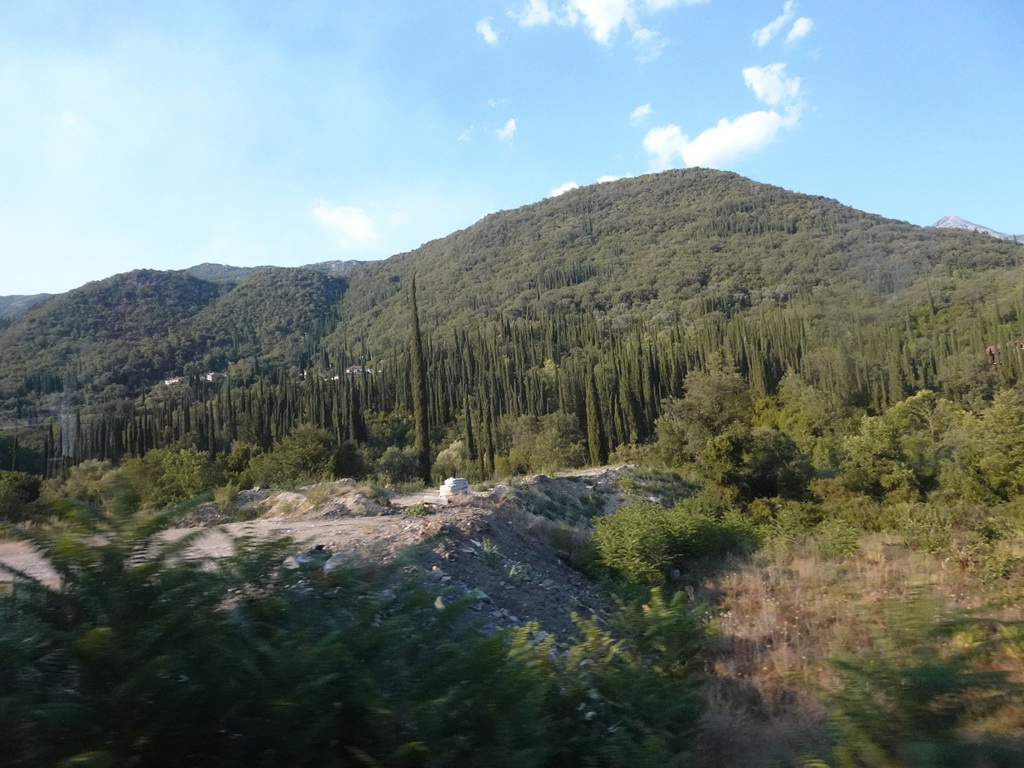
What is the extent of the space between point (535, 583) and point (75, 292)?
343 feet

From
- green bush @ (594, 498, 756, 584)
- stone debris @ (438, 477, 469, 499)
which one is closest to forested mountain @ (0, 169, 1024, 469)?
stone debris @ (438, 477, 469, 499)

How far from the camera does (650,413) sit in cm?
4788

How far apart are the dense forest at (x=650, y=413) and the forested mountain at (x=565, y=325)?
47 cm

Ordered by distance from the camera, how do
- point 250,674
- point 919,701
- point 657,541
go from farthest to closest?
point 657,541 < point 919,701 < point 250,674

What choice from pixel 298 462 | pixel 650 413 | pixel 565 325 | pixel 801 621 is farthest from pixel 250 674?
pixel 565 325

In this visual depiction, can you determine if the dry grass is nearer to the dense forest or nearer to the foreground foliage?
the dense forest

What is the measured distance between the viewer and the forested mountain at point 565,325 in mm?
49438

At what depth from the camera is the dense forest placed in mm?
3109

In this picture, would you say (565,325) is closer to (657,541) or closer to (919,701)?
(657,541)

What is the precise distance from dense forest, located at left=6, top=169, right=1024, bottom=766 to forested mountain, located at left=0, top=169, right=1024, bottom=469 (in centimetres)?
47

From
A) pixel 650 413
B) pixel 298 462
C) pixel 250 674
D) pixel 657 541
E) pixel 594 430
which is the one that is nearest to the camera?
pixel 250 674

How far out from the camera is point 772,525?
622 inches

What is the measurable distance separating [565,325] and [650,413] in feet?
114

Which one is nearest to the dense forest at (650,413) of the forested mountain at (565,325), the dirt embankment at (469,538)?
the forested mountain at (565,325)
